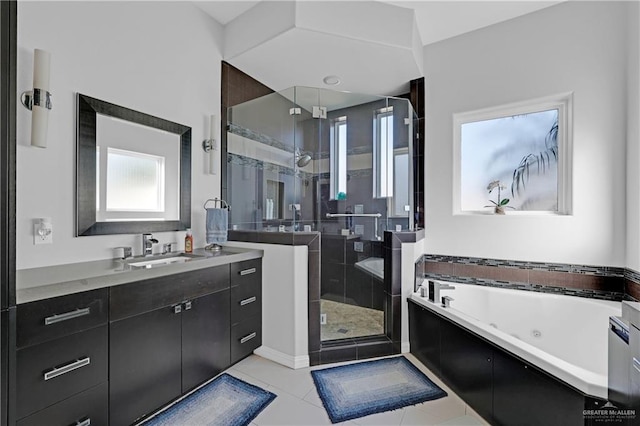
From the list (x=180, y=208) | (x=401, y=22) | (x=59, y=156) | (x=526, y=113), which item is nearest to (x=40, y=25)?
(x=59, y=156)

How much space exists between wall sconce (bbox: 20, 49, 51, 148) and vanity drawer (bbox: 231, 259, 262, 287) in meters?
1.30

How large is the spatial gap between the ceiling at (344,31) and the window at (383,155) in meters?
0.44

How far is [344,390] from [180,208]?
1802 mm

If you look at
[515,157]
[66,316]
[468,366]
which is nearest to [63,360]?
[66,316]

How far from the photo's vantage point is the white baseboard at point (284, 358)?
226cm

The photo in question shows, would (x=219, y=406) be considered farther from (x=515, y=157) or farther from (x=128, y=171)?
(x=515, y=157)

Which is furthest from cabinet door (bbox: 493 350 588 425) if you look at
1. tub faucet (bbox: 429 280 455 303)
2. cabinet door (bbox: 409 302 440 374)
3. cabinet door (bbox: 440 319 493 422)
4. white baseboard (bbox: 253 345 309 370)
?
white baseboard (bbox: 253 345 309 370)

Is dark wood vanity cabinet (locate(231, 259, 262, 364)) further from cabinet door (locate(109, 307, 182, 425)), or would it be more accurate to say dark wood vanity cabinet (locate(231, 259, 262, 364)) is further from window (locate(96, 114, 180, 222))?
window (locate(96, 114, 180, 222))

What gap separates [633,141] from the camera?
6.82 ft

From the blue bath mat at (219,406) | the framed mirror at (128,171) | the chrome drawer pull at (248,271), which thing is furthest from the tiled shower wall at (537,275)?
the framed mirror at (128,171)

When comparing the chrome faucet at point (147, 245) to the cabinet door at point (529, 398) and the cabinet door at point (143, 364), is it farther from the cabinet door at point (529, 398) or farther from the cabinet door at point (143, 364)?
the cabinet door at point (529, 398)

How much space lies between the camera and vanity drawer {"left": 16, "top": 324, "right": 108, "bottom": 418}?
1.17 m

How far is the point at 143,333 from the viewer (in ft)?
5.29

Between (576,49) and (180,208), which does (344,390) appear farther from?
(576,49)
